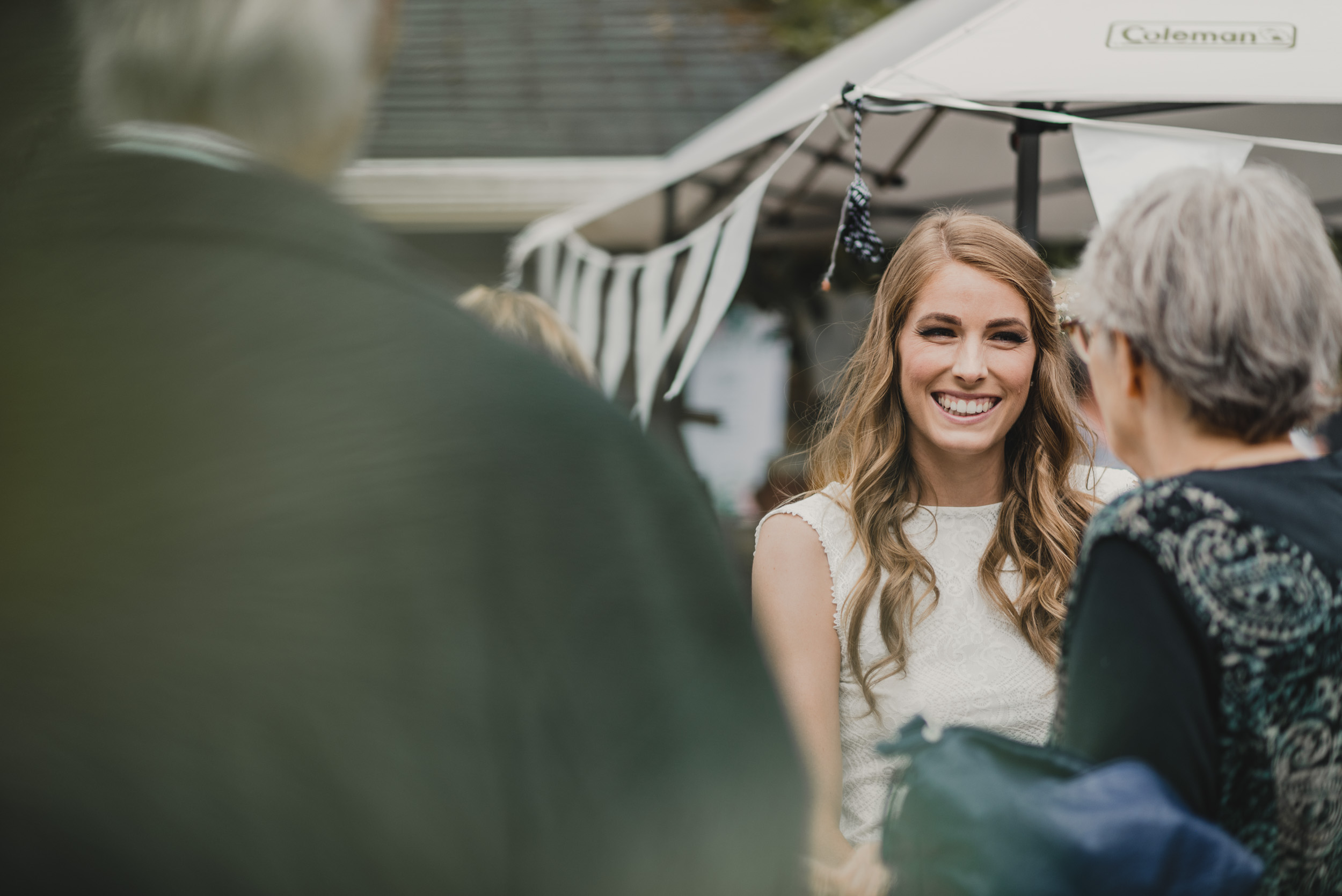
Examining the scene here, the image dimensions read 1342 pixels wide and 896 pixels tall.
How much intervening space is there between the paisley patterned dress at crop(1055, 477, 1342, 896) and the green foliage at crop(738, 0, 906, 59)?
817cm

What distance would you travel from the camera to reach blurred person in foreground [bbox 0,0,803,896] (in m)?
0.55

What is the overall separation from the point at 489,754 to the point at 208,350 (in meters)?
0.28

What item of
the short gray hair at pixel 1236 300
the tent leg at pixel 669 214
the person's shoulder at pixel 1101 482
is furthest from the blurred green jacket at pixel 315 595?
the tent leg at pixel 669 214

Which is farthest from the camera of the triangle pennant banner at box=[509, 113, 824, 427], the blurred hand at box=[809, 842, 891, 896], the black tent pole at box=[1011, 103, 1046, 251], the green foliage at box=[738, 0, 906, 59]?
the green foliage at box=[738, 0, 906, 59]

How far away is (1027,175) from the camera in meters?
3.04

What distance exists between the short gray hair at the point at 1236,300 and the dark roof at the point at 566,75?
21.2ft

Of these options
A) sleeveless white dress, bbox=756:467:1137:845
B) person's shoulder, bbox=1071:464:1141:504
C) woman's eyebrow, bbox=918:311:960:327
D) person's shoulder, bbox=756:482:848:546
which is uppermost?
woman's eyebrow, bbox=918:311:960:327

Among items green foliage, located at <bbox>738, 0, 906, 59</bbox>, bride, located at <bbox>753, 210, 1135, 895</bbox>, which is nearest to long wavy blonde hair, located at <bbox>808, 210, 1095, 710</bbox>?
bride, located at <bbox>753, 210, 1135, 895</bbox>

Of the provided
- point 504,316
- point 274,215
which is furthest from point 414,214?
point 274,215

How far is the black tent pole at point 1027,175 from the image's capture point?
2.92 m

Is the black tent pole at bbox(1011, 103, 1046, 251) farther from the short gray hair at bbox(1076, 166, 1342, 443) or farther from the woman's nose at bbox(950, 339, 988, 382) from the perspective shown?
the short gray hair at bbox(1076, 166, 1342, 443)

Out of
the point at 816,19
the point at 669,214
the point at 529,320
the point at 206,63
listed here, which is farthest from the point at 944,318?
the point at 816,19

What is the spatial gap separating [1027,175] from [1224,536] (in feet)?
7.26

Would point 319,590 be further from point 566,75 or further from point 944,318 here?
point 566,75
